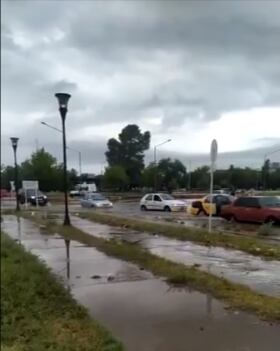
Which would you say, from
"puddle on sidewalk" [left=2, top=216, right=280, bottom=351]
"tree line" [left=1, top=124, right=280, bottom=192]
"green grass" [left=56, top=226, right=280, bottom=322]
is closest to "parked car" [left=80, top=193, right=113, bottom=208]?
"tree line" [left=1, top=124, right=280, bottom=192]

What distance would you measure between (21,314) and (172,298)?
1714 millimetres

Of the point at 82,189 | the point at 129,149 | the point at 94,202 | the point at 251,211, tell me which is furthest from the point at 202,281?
the point at 94,202

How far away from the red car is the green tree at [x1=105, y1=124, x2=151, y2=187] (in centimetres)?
642

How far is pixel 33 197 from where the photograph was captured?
2944 cm

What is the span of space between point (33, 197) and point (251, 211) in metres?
15.7

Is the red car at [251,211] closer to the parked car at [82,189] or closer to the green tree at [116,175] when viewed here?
the green tree at [116,175]

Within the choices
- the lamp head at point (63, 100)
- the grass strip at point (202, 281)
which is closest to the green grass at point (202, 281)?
the grass strip at point (202, 281)

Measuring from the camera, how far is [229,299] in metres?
5.80

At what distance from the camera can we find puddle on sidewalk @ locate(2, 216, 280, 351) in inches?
172

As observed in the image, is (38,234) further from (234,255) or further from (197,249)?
(234,255)

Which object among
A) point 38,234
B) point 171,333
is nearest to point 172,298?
point 171,333

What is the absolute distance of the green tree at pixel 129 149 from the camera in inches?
330

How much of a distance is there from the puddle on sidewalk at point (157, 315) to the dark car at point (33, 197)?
1977 cm

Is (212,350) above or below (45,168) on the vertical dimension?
below
